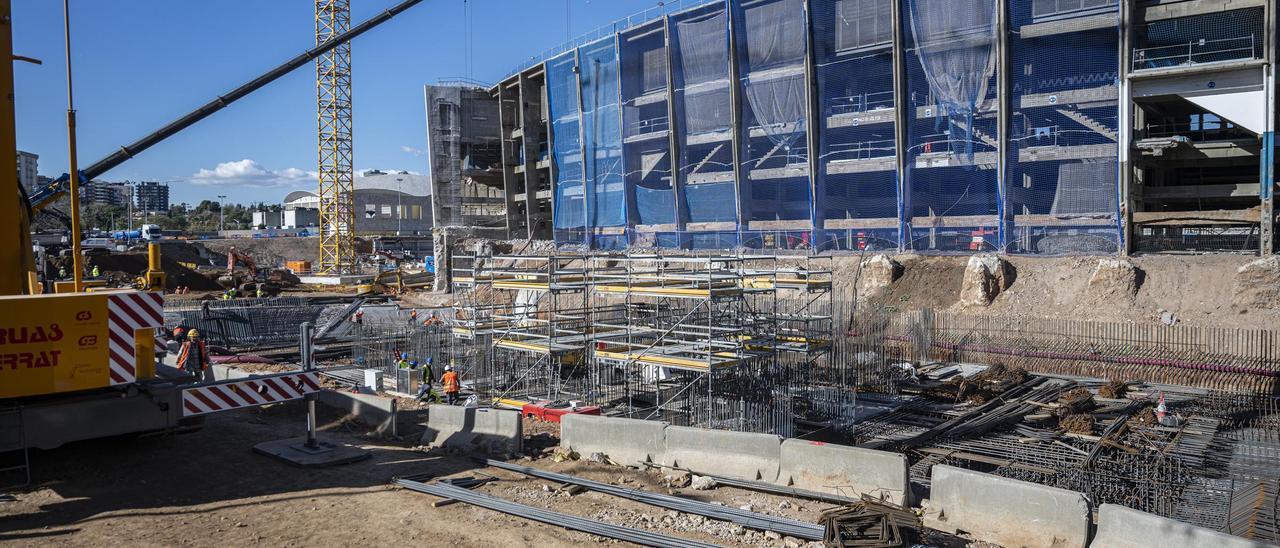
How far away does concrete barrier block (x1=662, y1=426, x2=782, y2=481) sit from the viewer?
9.29 metres

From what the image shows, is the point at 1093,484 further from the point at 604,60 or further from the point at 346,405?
the point at 604,60

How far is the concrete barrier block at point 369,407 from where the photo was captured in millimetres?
12469

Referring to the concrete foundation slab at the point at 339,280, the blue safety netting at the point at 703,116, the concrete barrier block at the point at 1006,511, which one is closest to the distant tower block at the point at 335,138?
the concrete foundation slab at the point at 339,280

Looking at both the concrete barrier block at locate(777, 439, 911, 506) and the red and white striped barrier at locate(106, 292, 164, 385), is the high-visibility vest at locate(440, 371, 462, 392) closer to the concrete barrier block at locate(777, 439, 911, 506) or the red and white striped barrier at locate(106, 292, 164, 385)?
the red and white striped barrier at locate(106, 292, 164, 385)

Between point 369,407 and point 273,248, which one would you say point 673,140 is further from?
point 273,248

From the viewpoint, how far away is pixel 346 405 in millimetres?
13438

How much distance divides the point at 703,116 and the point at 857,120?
7675 mm

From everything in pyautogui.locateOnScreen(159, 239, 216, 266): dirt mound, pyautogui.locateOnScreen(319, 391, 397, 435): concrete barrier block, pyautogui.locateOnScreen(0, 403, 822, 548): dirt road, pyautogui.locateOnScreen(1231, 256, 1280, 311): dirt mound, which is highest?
pyautogui.locateOnScreen(159, 239, 216, 266): dirt mound

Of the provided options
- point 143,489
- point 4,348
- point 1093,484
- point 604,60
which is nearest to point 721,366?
point 1093,484

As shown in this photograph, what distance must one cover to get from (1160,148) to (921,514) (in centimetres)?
2440

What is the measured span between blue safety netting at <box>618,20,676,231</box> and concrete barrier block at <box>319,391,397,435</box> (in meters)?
26.8

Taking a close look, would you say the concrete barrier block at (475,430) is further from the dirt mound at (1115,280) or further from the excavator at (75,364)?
the dirt mound at (1115,280)

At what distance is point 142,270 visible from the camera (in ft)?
162

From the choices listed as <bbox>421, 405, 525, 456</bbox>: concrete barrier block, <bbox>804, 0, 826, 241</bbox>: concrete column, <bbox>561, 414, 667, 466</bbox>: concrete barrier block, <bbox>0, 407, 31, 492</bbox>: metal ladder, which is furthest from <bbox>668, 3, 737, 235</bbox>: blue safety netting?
<bbox>0, 407, 31, 492</bbox>: metal ladder
